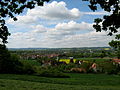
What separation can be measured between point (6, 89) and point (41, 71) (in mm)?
45064

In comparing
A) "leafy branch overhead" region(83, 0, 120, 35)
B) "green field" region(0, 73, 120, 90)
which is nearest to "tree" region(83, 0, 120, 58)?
"leafy branch overhead" region(83, 0, 120, 35)

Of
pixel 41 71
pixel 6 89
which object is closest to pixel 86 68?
pixel 41 71

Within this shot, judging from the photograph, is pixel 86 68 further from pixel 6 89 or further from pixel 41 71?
pixel 6 89

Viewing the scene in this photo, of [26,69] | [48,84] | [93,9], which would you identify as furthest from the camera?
[26,69]

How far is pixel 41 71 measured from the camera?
63.9m

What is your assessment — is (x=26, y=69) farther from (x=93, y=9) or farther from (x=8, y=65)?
(x=93, y=9)

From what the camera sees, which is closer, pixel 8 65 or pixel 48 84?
pixel 48 84

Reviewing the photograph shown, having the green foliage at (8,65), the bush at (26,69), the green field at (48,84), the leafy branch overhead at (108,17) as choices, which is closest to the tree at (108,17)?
the leafy branch overhead at (108,17)

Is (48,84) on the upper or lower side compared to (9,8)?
lower

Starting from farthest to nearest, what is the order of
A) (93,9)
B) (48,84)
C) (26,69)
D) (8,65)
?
1. (26,69)
2. (8,65)
3. (48,84)
4. (93,9)

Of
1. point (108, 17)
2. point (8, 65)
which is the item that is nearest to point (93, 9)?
point (108, 17)

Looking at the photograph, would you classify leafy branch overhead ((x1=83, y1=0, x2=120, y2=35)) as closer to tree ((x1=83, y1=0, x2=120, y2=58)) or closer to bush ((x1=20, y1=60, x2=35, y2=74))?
tree ((x1=83, y1=0, x2=120, y2=58))

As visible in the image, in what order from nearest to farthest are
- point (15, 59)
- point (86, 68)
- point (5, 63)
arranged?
point (5, 63) → point (15, 59) → point (86, 68)

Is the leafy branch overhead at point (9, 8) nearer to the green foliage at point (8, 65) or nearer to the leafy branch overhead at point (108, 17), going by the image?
the leafy branch overhead at point (108, 17)
